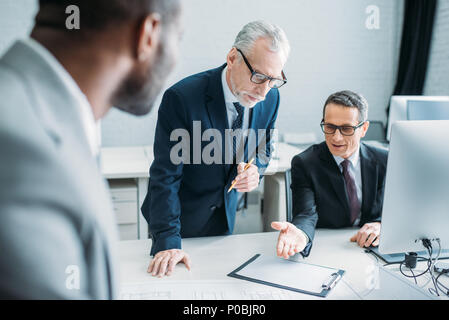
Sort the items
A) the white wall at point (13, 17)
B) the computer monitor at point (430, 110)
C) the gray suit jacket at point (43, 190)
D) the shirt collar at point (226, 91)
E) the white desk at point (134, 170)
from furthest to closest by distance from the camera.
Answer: the white wall at point (13, 17), the white desk at point (134, 170), the computer monitor at point (430, 110), the shirt collar at point (226, 91), the gray suit jacket at point (43, 190)

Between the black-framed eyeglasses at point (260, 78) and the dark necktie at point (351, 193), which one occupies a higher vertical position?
the black-framed eyeglasses at point (260, 78)

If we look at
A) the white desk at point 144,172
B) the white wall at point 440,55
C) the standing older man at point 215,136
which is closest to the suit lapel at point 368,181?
the standing older man at point 215,136

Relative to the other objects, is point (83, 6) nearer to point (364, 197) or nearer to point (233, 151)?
point (233, 151)

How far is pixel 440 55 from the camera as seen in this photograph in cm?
310

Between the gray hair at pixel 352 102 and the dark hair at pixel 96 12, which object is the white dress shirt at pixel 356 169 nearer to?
the gray hair at pixel 352 102

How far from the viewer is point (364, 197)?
1472 mm

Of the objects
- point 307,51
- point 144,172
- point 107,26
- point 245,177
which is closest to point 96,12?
point 107,26

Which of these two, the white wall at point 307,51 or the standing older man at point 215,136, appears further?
the white wall at point 307,51

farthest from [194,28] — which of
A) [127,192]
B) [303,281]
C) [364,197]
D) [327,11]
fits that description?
[303,281]

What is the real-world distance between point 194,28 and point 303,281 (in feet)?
8.36

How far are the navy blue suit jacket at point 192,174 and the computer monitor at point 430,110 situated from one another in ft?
3.20

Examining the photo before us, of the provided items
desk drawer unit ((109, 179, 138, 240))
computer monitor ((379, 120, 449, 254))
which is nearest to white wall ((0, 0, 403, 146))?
desk drawer unit ((109, 179, 138, 240))

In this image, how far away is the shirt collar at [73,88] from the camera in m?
0.42

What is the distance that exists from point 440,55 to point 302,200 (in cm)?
241
